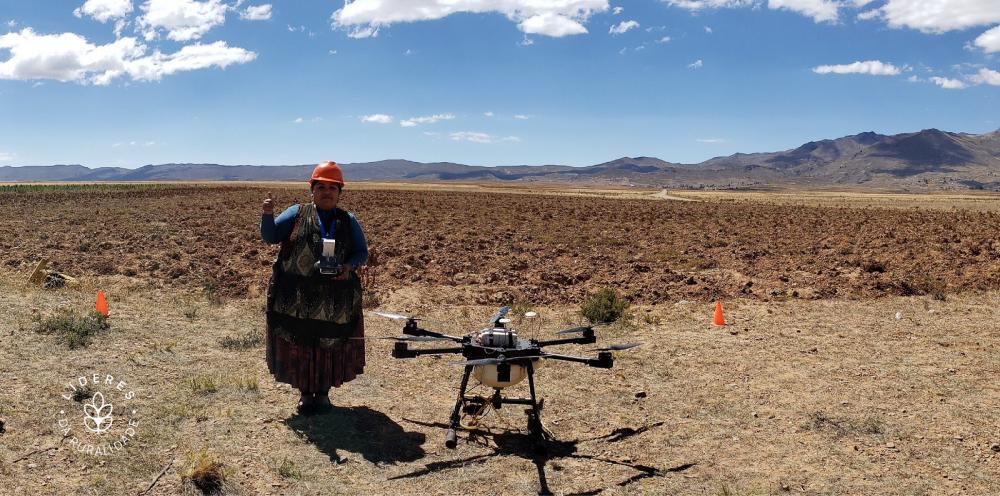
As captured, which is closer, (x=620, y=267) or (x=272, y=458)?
(x=272, y=458)

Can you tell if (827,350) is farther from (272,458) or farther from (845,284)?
(272,458)

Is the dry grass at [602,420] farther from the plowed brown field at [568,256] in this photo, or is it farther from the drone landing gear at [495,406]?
the plowed brown field at [568,256]

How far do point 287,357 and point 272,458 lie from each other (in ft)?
3.45

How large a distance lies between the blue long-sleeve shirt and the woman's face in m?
0.09

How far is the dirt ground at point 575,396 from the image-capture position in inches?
219

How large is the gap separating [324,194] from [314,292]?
0.94 meters

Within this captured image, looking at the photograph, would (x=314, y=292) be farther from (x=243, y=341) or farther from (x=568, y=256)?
(x=568, y=256)

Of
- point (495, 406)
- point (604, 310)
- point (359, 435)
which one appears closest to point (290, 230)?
point (359, 435)

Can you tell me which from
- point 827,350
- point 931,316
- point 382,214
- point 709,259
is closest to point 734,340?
point 827,350

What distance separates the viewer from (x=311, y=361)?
648 cm

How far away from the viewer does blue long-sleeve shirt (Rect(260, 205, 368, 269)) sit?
6.12 m

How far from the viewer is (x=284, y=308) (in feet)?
20.9

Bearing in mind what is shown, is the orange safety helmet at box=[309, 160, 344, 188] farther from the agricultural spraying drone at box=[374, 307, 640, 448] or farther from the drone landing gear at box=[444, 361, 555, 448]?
the drone landing gear at box=[444, 361, 555, 448]

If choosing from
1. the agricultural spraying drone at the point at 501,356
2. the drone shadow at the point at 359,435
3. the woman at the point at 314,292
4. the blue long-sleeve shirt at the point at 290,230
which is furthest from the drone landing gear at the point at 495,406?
the blue long-sleeve shirt at the point at 290,230
